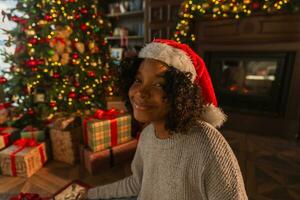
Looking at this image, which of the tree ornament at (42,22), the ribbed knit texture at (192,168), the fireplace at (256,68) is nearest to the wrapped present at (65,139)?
the tree ornament at (42,22)

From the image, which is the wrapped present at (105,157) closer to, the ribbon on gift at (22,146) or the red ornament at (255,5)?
the ribbon on gift at (22,146)

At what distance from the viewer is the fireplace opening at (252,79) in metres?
2.50

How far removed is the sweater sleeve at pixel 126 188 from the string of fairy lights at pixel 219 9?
205cm

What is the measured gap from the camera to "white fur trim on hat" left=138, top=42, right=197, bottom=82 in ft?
2.31

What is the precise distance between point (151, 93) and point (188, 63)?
154 mm

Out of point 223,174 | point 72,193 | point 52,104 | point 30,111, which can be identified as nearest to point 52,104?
point 52,104

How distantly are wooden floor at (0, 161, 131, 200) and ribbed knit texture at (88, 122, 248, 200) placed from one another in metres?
1.00

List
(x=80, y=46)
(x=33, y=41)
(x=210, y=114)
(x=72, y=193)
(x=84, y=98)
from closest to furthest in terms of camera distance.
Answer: (x=210, y=114) < (x=72, y=193) < (x=33, y=41) < (x=80, y=46) < (x=84, y=98)

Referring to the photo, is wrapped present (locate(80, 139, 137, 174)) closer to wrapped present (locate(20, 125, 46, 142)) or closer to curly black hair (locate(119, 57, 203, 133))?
wrapped present (locate(20, 125, 46, 142))

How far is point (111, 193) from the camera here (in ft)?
3.57

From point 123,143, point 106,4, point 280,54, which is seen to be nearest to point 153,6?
point 106,4

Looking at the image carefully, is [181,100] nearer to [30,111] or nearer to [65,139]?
[65,139]

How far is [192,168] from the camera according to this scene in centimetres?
71

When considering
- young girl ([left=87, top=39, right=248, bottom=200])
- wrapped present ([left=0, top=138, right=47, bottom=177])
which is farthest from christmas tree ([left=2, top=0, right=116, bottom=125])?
young girl ([left=87, top=39, right=248, bottom=200])
